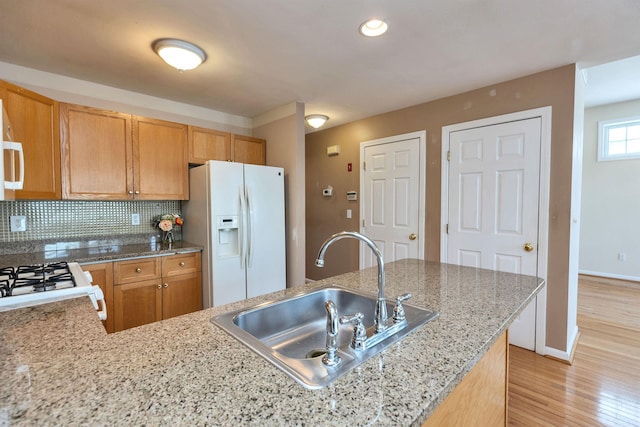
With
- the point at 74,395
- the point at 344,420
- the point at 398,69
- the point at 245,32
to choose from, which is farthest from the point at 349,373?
the point at 398,69

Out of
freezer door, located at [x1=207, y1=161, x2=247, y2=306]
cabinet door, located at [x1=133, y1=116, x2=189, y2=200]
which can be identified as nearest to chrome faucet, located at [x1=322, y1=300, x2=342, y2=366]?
freezer door, located at [x1=207, y1=161, x2=247, y2=306]

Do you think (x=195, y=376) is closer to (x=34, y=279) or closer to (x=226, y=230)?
(x=34, y=279)

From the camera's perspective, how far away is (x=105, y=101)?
2.68 meters

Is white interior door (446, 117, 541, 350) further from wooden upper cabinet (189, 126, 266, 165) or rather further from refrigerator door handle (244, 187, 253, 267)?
wooden upper cabinet (189, 126, 266, 165)

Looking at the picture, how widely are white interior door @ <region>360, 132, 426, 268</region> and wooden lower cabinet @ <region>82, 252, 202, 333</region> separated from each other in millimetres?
2088

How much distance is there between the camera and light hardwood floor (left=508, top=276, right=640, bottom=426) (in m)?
1.77

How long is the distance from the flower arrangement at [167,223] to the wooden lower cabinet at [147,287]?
0.40m

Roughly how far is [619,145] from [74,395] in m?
6.36

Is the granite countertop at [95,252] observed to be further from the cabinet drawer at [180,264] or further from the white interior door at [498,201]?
the white interior door at [498,201]

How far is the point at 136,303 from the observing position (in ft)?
7.66

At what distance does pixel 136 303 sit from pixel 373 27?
8.73 ft

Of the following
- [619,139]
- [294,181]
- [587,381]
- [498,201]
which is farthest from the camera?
[619,139]

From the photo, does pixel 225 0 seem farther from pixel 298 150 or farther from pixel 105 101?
pixel 105 101

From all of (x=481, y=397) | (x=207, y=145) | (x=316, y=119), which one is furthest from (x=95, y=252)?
(x=481, y=397)
